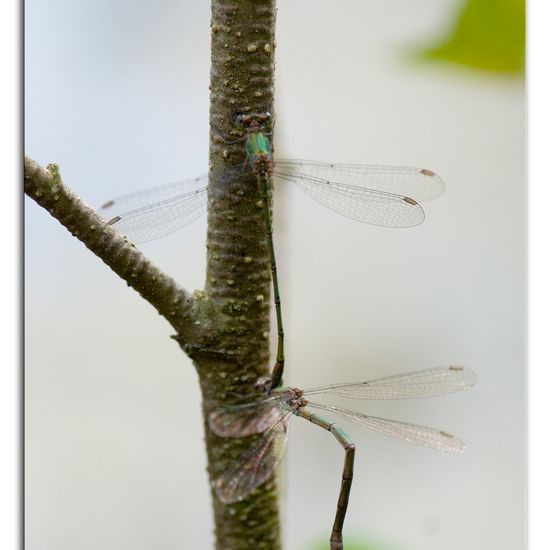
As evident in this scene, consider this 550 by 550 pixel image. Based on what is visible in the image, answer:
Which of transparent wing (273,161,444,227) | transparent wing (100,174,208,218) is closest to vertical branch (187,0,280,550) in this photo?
transparent wing (100,174,208,218)

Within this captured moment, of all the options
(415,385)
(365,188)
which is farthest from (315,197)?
(415,385)

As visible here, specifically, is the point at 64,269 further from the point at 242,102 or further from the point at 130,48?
the point at 242,102

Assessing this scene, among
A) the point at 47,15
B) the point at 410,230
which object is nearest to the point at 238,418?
the point at 47,15

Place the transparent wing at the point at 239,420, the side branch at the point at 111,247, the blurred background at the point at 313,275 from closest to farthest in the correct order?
1. the side branch at the point at 111,247
2. the transparent wing at the point at 239,420
3. the blurred background at the point at 313,275

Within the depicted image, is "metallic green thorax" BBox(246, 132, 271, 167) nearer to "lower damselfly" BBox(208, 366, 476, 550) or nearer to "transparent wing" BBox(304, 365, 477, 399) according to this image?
"lower damselfly" BBox(208, 366, 476, 550)

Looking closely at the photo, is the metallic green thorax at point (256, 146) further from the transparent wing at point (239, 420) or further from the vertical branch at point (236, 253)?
the transparent wing at point (239, 420)

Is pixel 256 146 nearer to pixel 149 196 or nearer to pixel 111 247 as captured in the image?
pixel 111 247

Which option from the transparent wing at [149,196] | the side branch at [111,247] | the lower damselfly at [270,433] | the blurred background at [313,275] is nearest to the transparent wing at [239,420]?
the lower damselfly at [270,433]
